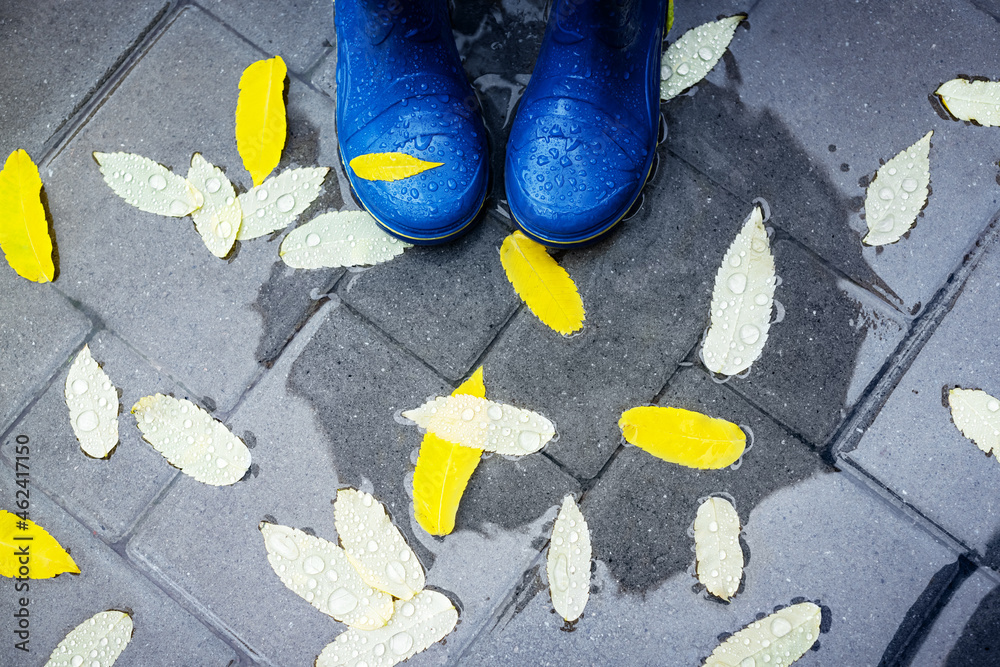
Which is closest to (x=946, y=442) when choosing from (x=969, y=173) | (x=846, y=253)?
(x=846, y=253)

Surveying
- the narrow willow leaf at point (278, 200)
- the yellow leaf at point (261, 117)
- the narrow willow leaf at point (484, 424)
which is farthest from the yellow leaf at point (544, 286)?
the yellow leaf at point (261, 117)

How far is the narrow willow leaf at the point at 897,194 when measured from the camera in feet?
4.86

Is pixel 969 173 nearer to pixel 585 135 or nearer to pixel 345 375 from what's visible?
pixel 585 135

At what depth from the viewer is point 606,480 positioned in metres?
1.44

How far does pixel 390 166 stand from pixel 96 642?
4.16 ft

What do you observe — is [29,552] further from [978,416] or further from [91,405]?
[978,416]

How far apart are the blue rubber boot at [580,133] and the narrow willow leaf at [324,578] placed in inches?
34.4

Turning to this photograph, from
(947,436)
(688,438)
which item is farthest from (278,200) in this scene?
(947,436)

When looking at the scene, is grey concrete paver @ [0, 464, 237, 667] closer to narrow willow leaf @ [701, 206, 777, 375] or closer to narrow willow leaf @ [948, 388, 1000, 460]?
narrow willow leaf @ [701, 206, 777, 375]

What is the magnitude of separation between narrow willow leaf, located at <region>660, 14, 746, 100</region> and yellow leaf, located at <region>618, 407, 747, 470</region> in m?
0.77

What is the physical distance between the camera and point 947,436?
144 centimetres

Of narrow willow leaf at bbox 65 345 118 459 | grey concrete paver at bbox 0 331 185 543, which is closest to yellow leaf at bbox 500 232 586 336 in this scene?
grey concrete paver at bbox 0 331 185 543

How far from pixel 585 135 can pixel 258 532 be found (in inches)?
45.3

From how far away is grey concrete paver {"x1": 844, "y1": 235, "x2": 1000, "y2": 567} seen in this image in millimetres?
1419
